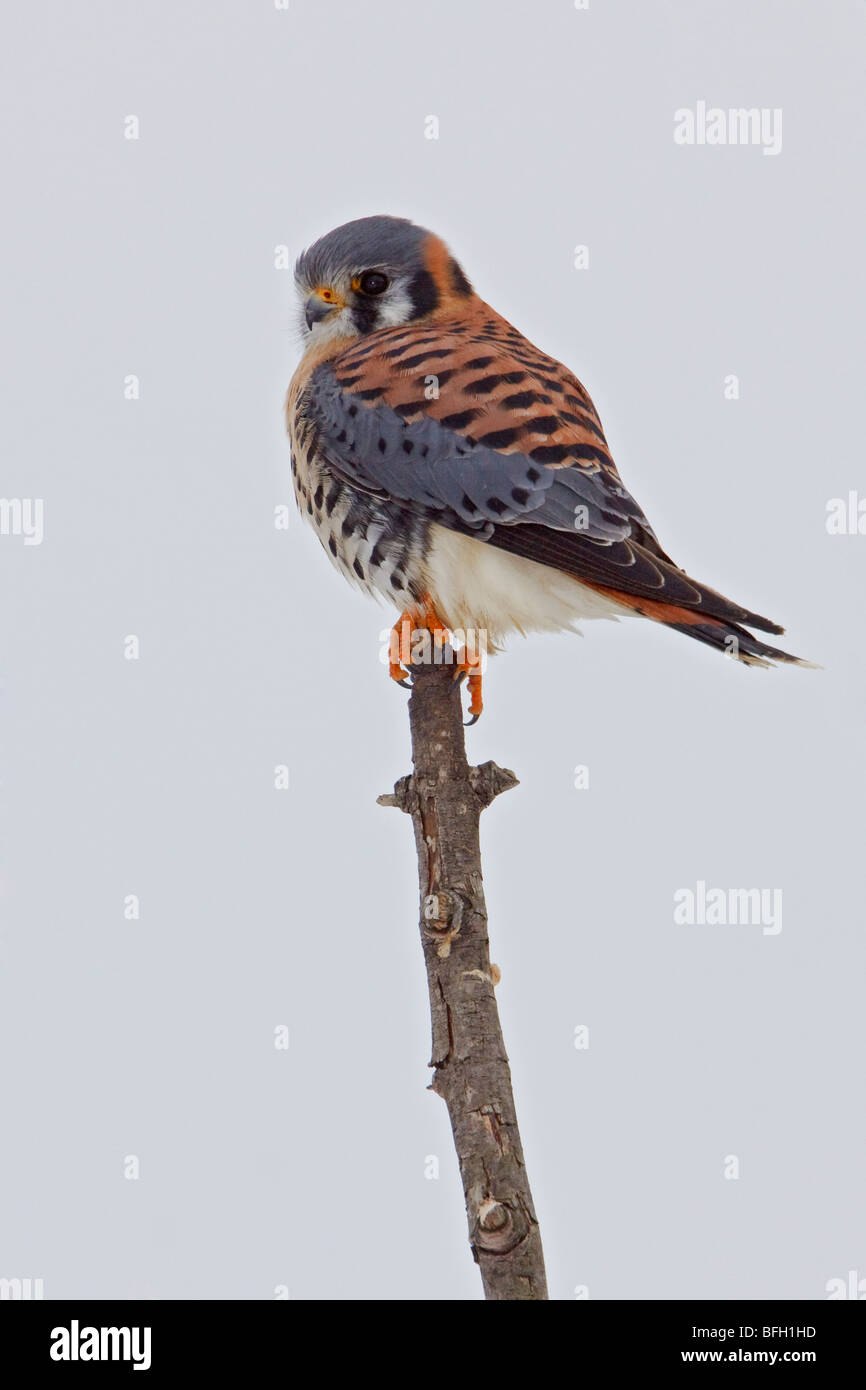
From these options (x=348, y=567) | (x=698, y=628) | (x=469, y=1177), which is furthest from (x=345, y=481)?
(x=469, y=1177)

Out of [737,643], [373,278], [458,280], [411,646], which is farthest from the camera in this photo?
[458,280]

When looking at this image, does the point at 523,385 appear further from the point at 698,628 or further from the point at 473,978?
the point at 473,978

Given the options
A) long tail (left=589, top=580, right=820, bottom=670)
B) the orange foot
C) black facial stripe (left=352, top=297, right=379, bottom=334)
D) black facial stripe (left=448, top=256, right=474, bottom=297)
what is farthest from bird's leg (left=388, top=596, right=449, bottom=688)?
black facial stripe (left=448, top=256, right=474, bottom=297)

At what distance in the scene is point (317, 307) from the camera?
2.80 m

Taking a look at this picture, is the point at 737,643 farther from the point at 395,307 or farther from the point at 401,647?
the point at 395,307

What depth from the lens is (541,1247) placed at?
2154 millimetres

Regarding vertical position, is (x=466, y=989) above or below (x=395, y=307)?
below

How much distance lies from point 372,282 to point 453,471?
1.94 feet

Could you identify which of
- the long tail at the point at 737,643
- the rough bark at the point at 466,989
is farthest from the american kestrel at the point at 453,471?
the rough bark at the point at 466,989

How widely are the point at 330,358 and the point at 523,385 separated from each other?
467 mm

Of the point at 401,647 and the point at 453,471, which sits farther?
the point at 401,647

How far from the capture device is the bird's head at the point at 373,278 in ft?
8.95

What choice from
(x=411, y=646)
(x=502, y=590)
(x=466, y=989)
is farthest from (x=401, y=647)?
(x=466, y=989)

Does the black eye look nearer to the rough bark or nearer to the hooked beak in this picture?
the hooked beak
